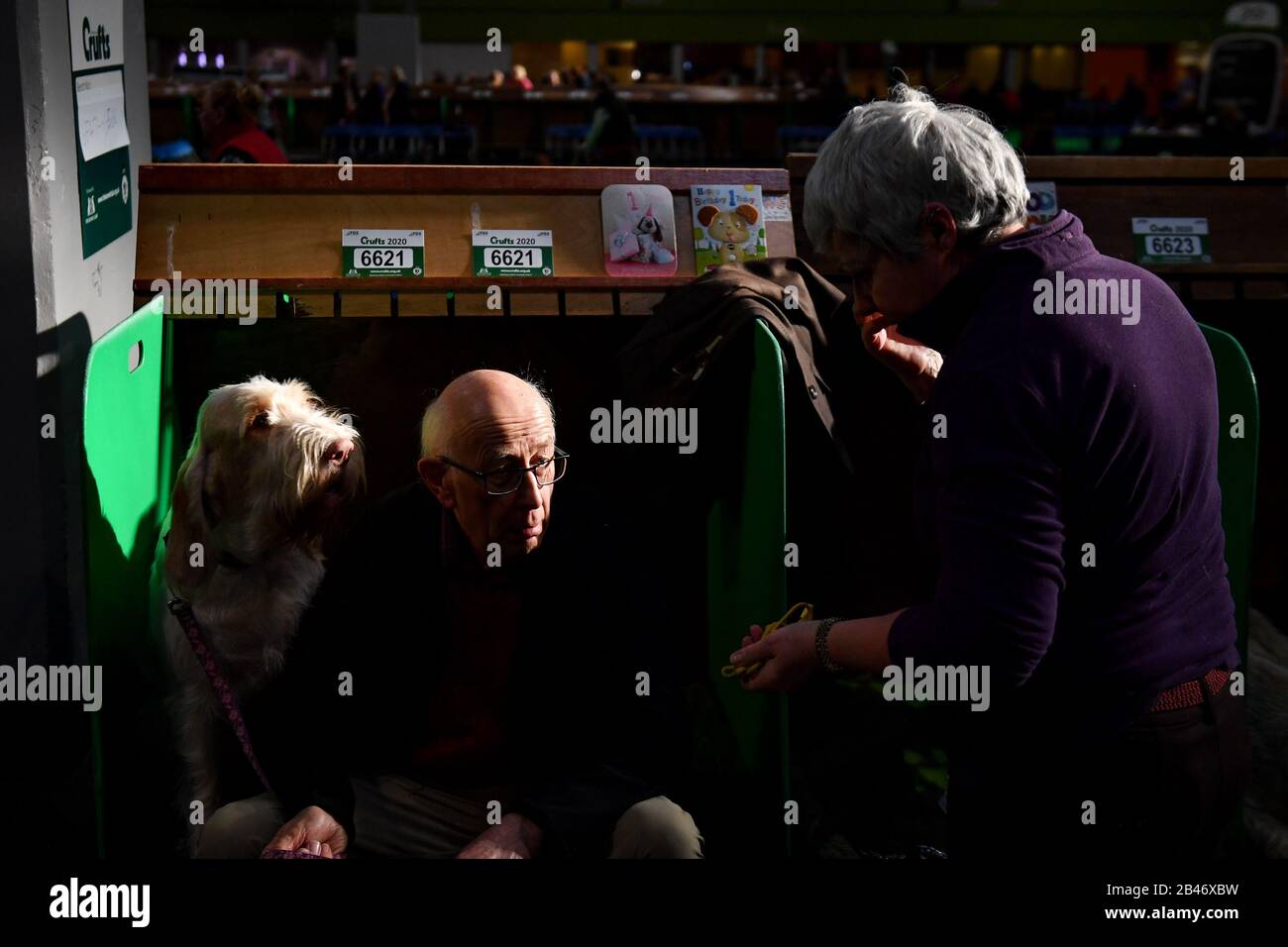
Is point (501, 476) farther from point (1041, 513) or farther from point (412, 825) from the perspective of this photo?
point (1041, 513)

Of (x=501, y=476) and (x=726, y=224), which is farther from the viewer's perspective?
(x=726, y=224)

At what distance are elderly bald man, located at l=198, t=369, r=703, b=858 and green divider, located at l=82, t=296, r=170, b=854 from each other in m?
0.26

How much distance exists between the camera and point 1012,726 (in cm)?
193

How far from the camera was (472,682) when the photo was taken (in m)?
2.40

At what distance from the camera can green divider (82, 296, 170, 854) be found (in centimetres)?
237

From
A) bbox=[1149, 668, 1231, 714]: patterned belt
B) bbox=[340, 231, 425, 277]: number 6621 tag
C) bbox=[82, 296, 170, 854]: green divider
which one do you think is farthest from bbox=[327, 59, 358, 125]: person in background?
bbox=[1149, 668, 1231, 714]: patterned belt

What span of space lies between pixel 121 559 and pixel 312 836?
2.36 feet

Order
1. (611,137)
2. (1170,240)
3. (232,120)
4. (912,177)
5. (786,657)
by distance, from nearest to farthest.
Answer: (912,177), (786,657), (1170,240), (232,120), (611,137)

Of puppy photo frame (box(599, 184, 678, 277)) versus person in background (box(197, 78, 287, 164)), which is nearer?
puppy photo frame (box(599, 184, 678, 277))

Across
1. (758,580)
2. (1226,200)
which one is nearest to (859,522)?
(758,580)

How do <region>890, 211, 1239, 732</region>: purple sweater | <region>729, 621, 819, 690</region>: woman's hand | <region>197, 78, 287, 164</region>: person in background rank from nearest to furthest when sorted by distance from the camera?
1. <region>890, 211, 1239, 732</region>: purple sweater
2. <region>729, 621, 819, 690</region>: woman's hand
3. <region>197, 78, 287, 164</region>: person in background

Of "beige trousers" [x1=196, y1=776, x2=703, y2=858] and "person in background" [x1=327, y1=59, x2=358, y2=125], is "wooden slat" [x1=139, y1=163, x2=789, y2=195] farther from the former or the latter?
"person in background" [x1=327, y1=59, x2=358, y2=125]

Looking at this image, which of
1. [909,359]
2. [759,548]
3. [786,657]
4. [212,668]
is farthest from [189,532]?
[909,359]

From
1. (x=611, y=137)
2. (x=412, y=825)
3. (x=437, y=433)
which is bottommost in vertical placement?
(x=412, y=825)
